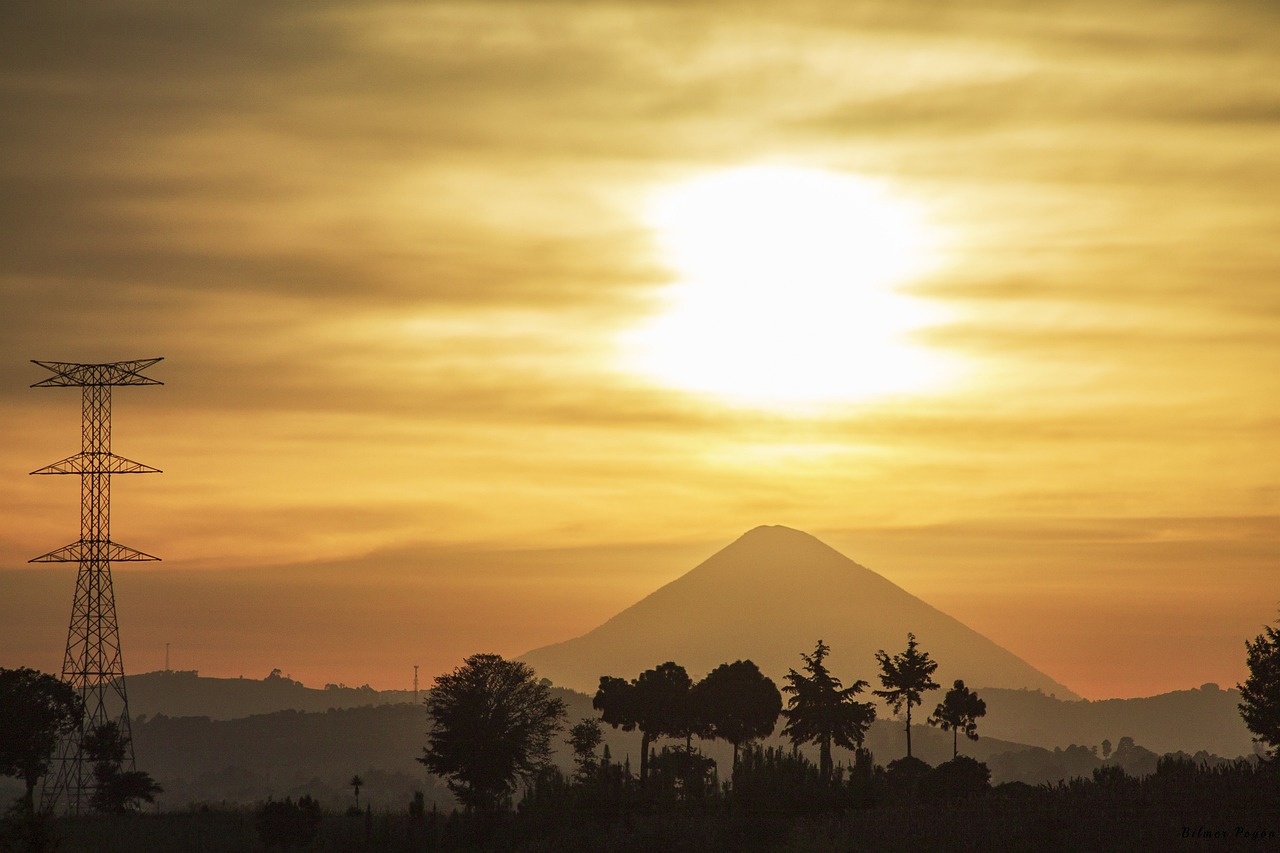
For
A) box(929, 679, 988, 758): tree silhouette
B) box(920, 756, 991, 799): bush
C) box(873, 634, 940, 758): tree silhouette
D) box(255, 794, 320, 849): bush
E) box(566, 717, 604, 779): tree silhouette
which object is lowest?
box(255, 794, 320, 849): bush

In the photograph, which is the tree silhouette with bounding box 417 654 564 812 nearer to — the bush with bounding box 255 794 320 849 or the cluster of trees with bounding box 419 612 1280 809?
the cluster of trees with bounding box 419 612 1280 809

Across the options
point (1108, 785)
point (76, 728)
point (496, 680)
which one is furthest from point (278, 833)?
point (1108, 785)

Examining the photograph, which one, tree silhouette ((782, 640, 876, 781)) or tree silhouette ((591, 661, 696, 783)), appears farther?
tree silhouette ((591, 661, 696, 783))

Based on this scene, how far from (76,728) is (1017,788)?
3121 inches

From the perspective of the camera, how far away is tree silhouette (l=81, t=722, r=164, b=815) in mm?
123125

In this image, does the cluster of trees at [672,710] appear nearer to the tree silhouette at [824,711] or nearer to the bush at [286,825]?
the tree silhouette at [824,711]

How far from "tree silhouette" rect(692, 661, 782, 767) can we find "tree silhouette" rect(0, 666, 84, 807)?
51821 millimetres

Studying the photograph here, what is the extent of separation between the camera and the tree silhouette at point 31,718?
115250 mm

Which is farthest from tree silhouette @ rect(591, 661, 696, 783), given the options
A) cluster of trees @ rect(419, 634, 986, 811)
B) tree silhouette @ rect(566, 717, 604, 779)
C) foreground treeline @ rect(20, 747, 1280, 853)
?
foreground treeline @ rect(20, 747, 1280, 853)

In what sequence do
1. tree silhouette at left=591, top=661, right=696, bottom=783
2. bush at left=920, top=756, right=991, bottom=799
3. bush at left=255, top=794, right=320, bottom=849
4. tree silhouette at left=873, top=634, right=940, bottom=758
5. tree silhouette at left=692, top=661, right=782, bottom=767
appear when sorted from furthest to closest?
tree silhouette at left=692, top=661, right=782, bottom=767 → tree silhouette at left=591, top=661, right=696, bottom=783 → tree silhouette at left=873, top=634, right=940, bottom=758 → bush at left=255, top=794, right=320, bottom=849 → bush at left=920, top=756, right=991, bottom=799

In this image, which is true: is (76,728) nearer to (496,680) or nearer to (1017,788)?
(496,680)

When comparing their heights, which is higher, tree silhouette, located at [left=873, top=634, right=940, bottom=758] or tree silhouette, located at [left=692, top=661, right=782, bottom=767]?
tree silhouette, located at [left=873, top=634, right=940, bottom=758]

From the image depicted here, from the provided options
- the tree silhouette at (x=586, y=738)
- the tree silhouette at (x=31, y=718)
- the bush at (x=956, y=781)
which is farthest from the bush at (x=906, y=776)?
the tree silhouette at (x=31, y=718)

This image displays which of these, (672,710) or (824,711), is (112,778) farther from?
(824,711)
